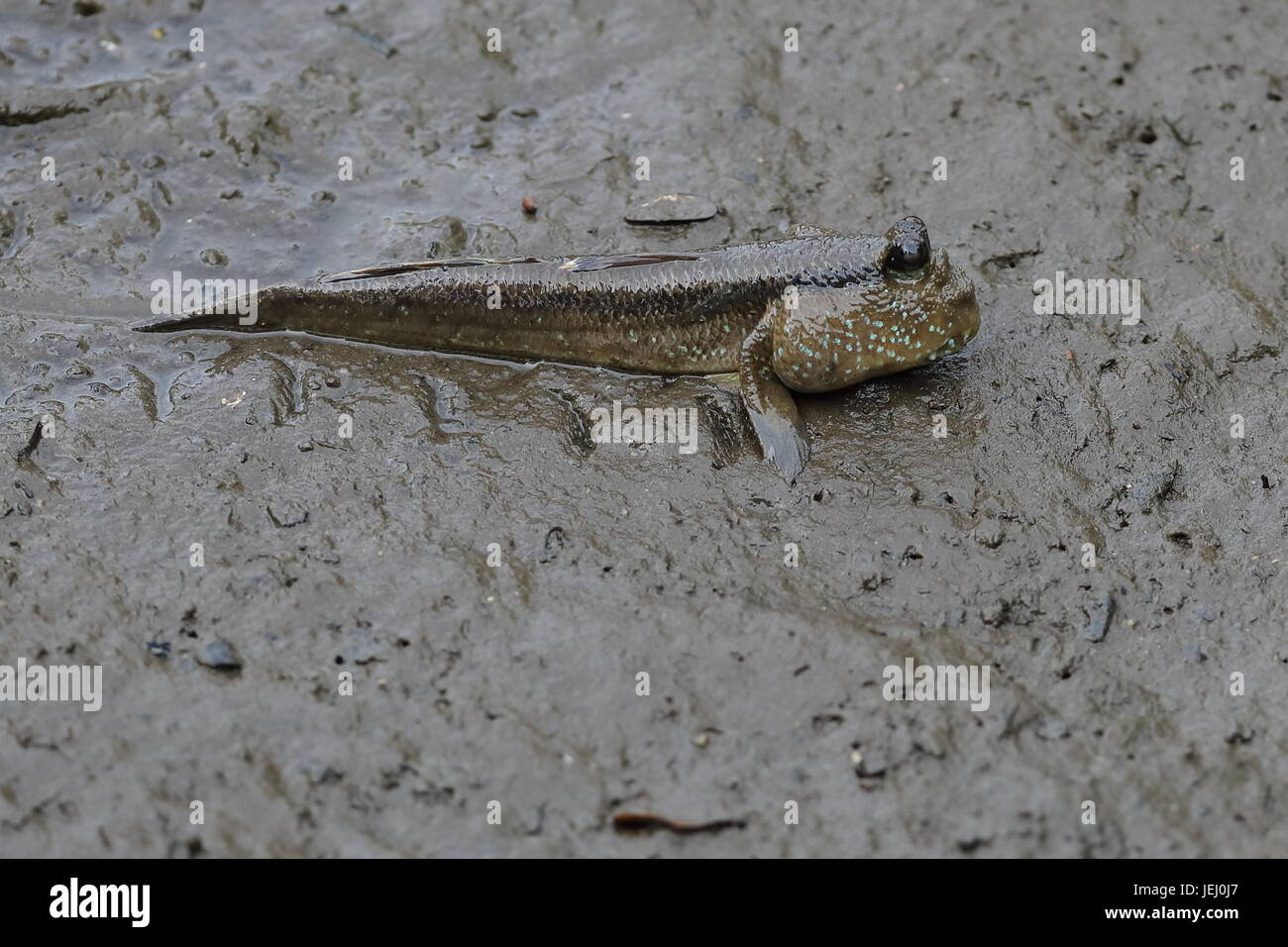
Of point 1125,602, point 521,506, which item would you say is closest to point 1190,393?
point 1125,602

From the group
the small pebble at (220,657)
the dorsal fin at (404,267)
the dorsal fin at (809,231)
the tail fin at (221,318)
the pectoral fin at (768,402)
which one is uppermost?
the dorsal fin at (809,231)

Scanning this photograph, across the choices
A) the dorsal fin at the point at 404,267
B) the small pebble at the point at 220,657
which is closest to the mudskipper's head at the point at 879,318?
the dorsal fin at the point at 404,267

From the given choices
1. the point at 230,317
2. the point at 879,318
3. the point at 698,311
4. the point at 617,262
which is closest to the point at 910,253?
the point at 879,318

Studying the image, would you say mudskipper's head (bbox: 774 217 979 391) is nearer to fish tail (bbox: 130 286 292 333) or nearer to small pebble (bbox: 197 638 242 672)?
fish tail (bbox: 130 286 292 333)

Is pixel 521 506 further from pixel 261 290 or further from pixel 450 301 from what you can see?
pixel 261 290

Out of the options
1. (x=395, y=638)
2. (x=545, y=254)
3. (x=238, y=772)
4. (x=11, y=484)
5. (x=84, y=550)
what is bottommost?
(x=238, y=772)

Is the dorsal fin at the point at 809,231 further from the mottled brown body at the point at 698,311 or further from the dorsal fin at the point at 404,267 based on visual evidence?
the dorsal fin at the point at 404,267
